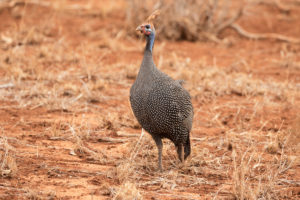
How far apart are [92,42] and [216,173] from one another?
512 cm

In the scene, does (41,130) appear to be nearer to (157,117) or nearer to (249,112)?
(157,117)

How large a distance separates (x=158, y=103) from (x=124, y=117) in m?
1.40

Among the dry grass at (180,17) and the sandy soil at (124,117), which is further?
the dry grass at (180,17)

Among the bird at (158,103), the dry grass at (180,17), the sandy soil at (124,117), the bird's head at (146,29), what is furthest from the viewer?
the dry grass at (180,17)

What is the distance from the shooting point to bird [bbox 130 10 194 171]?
3.34m

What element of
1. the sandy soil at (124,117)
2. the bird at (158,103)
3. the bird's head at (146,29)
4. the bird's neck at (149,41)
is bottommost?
the sandy soil at (124,117)

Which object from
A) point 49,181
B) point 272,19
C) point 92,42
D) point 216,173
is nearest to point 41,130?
point 49,181

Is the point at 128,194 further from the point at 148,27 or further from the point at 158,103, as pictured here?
the point at 148,27

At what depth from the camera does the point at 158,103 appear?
3336mm

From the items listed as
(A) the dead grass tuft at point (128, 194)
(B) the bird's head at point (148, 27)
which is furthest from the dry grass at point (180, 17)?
(A) the dead grass tuft at point (128, 194)

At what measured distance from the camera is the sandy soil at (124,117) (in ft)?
10.5

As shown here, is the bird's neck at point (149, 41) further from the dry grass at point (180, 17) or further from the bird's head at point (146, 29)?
the dry grass at point (180, 17)

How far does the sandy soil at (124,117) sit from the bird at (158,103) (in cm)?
29

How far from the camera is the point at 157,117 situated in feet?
11.0
